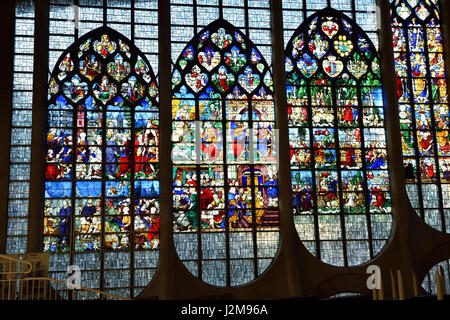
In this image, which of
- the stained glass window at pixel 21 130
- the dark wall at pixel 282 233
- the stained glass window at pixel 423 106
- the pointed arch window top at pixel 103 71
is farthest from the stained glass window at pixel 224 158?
the stained glass window at pixel 423 106

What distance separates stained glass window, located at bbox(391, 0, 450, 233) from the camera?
584 inches

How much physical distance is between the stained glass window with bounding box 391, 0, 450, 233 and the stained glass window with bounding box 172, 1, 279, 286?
3609mm

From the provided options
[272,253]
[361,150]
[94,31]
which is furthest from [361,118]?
[94,31]

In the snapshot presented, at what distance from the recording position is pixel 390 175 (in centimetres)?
1466

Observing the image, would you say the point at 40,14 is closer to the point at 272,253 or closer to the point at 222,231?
the point at 222,231

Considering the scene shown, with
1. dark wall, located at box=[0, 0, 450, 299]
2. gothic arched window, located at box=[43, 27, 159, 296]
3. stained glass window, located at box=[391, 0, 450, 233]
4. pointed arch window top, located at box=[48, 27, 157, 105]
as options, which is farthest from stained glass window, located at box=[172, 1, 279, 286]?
stained glass window, located at box=[391, 0, 450, 233]

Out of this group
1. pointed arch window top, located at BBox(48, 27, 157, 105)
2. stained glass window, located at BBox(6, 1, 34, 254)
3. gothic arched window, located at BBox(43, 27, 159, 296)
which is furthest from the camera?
pointed arch window top, located at BBox(48, 27, 157, 105)

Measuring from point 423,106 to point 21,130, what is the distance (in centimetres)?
1018

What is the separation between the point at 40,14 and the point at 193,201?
19.0 ft

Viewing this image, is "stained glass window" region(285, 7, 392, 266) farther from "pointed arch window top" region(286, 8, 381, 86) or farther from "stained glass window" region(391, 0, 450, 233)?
"stained glass window" region(391, 0, 450, 233)

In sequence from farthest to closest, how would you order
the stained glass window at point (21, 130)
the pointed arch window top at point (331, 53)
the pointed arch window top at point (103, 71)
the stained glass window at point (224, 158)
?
1. the pointed arch window top at point (331, 53)
2. the pointed arch window top at point (103, 71)
3. the stained glass window at point (224, 158)
4. the stained glass window at point (21, 130)

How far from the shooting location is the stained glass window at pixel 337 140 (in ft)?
46.8

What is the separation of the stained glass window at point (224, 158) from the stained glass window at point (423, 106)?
3609 millimetres

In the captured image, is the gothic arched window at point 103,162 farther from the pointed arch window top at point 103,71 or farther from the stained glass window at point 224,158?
the stained glass window at point 224,158
